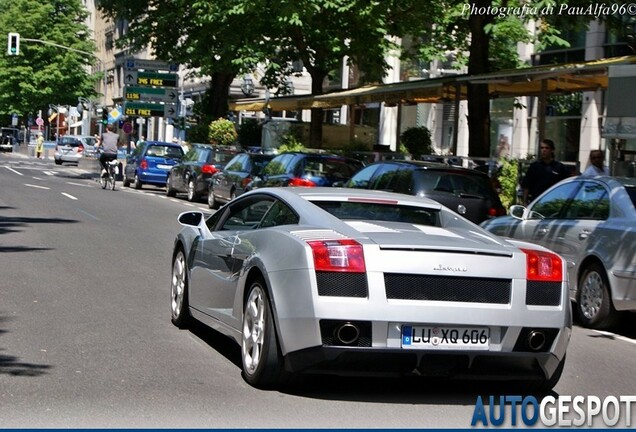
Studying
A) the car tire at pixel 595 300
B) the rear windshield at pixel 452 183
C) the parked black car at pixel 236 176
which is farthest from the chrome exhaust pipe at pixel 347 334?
the parked black car at pixel 236 176

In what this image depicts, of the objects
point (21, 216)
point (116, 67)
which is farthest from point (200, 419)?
point (116, 67)

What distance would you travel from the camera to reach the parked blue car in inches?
1587

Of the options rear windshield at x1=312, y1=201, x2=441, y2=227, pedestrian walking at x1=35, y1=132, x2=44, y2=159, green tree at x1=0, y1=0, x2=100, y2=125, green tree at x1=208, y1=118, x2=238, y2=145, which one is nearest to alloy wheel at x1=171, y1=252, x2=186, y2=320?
rear windshield at x1=312, y1=201, x2=441, y2=227

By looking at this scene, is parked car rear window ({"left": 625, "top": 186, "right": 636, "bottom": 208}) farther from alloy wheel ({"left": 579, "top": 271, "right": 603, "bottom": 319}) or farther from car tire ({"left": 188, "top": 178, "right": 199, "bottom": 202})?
car tire ({"left": 188, "top": 178, "right": 199, "bottom": 202})

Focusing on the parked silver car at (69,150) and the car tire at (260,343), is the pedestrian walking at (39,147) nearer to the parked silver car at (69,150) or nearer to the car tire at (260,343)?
the parked silver car at (69,150)

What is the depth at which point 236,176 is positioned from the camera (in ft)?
99.1

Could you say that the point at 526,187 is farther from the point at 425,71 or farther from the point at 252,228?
the point at 425,71

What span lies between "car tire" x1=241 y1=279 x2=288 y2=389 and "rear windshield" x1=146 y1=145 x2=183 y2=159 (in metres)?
32.5

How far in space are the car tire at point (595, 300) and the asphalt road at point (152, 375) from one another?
0.16 metres

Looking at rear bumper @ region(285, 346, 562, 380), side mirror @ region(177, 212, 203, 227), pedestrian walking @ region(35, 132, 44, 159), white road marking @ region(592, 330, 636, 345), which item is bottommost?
pedestrian walking @ region(35, 132, 44, 159)

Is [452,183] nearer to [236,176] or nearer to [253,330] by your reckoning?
[253,330]

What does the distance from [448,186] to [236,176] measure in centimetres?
1253

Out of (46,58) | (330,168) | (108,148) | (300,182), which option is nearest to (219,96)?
(108,148)

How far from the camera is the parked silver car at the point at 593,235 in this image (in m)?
11.6
